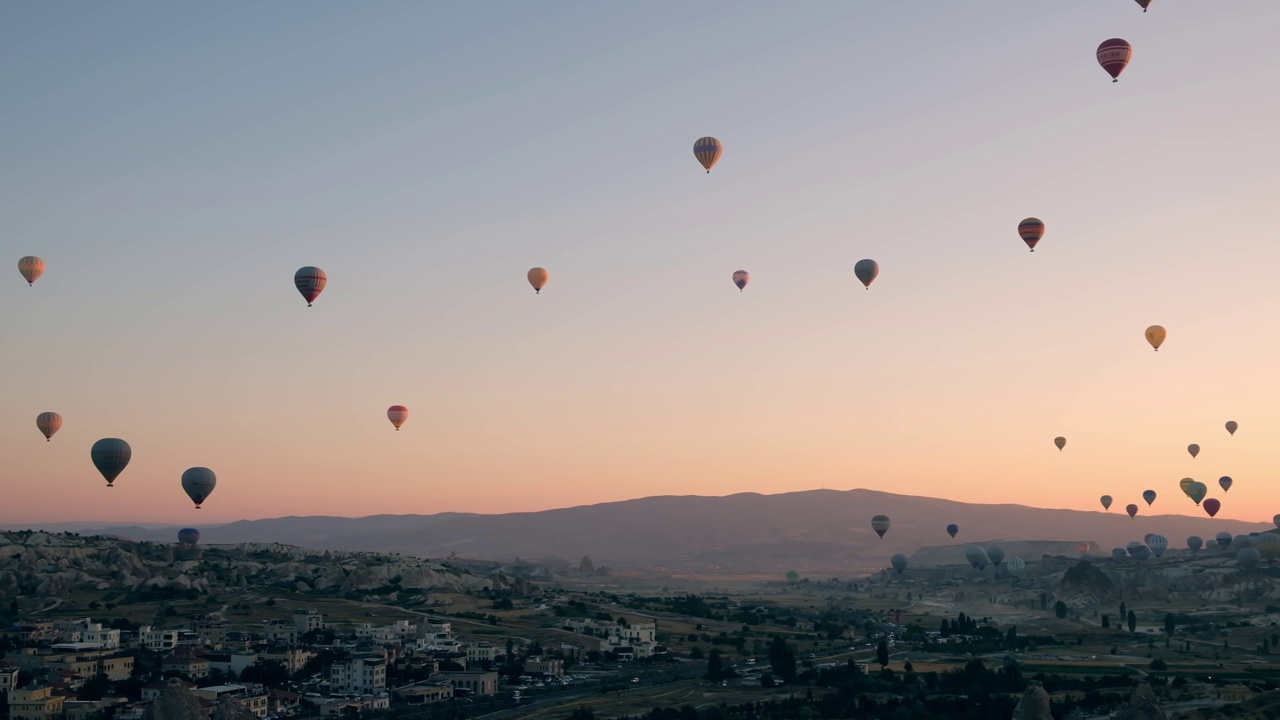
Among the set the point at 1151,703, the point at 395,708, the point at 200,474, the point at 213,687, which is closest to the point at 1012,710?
the point at 1151,703

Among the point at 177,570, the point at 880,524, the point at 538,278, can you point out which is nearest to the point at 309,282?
the point at 538,278

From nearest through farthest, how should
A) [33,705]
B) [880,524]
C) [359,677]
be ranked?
[33,705]
[359,677]
[880,524]

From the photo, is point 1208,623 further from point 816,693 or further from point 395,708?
point 395,708

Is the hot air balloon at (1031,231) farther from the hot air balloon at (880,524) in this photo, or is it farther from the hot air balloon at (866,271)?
the hot air balloon at (880,524)

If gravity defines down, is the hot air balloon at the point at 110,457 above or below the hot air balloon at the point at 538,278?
below

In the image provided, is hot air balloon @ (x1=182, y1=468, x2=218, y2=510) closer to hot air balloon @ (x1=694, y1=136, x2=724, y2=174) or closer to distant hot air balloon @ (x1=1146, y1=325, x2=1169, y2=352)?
hot air balloon @ (x1=694, y1=136, x2=724, y2=174)

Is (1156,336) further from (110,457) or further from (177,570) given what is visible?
(177,570)

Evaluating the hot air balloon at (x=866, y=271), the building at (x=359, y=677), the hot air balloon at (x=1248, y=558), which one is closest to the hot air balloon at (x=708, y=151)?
the hot air balloon at (x=866, y=271)
